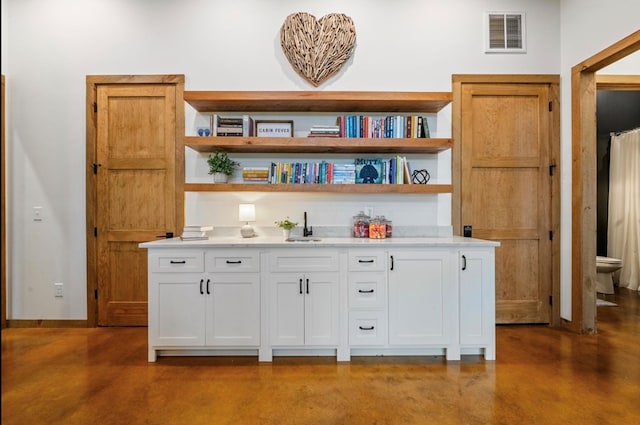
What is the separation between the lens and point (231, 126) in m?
3.37

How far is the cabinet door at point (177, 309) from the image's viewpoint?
2867 mm

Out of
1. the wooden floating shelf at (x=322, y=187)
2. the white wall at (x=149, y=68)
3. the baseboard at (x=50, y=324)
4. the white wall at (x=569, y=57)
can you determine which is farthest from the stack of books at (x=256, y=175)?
the white wall at (x=569, y=57)

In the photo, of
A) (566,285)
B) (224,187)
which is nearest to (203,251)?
(224,187)

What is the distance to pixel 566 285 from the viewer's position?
11.8 ft

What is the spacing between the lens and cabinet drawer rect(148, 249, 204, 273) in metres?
2.86

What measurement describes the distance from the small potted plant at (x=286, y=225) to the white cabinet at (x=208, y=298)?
570 mm

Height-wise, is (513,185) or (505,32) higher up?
(505,32)

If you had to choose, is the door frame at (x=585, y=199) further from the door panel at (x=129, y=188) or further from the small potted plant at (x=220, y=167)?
the door panel at (x=129, y=188)

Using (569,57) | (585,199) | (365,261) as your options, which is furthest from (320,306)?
(569,57)

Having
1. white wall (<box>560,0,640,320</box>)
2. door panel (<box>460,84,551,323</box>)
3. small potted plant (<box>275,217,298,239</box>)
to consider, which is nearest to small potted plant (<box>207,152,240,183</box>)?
small potted plant (<box>275,217,298,239</box>)

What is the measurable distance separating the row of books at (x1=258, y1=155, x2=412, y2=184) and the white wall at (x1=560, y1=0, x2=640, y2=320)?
1543mm

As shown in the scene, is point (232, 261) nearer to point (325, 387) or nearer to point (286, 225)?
point (286, 225)

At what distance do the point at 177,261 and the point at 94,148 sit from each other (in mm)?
1643

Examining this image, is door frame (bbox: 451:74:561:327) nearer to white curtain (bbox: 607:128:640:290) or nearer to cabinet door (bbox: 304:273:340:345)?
cabinet door (bbox: 304:273:340:345)
